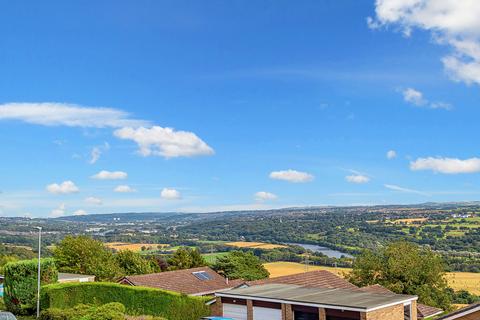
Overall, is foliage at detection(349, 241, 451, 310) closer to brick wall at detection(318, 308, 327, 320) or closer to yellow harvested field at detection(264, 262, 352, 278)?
yellow harvested field at detection(264, 262, 352, 278)

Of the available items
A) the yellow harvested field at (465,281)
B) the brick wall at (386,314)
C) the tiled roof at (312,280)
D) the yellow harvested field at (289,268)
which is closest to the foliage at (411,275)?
the yellow harvested field at (465,281)

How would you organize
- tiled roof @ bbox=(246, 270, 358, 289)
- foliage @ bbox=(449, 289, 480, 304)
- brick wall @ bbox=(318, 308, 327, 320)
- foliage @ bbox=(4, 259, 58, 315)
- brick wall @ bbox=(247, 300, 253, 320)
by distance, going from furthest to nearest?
foliage @ bbox=(449, 289, 480, 304) < foliage @ bbox=(4, 259, 58, 315) < tiled roof @ bbox=(246, 270, 358, 289) < brick wall @ bbox=(247, 300, 253, 320) < brick wall @ bbox=(318, 308, 327, 320)

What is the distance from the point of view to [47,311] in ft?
139

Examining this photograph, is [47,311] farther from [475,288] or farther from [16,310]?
[475,288]

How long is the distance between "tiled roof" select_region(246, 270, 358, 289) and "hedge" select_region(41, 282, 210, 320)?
5.54m

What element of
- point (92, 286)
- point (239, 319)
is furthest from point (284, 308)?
point (92, 286)

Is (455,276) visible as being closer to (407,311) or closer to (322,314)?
(407,311)

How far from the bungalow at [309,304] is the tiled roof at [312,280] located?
413 cm

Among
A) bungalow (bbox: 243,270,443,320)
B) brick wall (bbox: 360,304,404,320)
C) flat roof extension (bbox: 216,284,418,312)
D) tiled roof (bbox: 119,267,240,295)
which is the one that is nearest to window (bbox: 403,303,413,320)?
flat roof extension (bbox: 216,284,418,312)

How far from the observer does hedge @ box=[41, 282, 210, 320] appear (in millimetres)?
39719

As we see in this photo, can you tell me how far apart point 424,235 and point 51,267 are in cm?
11778

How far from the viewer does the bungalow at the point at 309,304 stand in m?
30.8

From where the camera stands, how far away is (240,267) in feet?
242

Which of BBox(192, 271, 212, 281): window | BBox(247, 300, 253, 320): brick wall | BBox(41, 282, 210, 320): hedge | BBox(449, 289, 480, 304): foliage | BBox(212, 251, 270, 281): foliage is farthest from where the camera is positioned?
BBox(449, 289, 480, 304): foliage
